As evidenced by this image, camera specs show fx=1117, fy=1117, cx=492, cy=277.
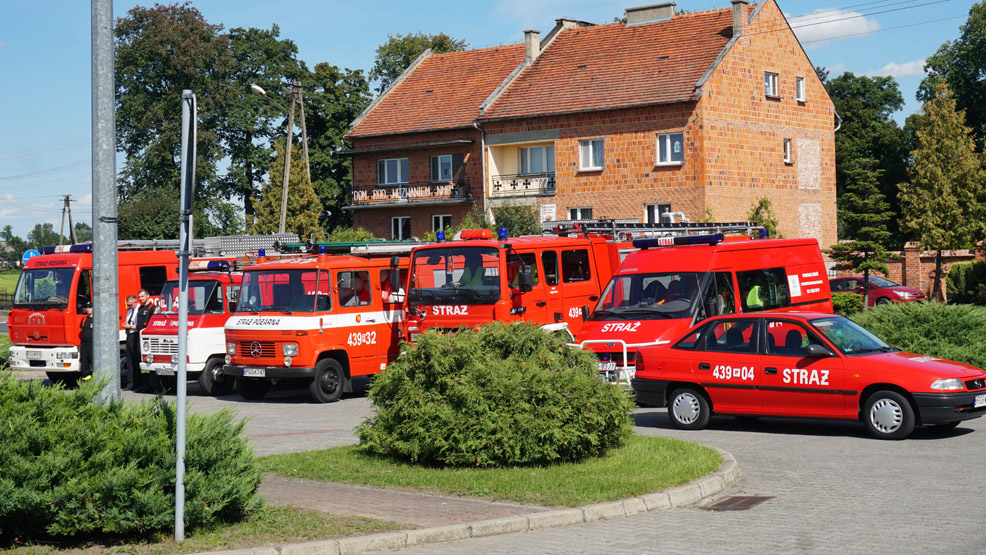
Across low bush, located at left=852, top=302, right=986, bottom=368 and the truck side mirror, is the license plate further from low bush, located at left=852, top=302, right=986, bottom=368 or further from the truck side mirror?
low bush, located at left=852, top=302, right=986, bottom=368

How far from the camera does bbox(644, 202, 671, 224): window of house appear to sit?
4453 centimetres

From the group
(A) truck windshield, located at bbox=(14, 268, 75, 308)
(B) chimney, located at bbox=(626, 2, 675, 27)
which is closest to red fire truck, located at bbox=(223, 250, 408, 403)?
(A) truck windshield, located at bbox=(14, 268, 75, 308)

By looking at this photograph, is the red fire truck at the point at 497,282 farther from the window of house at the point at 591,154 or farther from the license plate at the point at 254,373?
the window of house at the point at 591,154

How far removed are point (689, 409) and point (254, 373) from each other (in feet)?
26.5

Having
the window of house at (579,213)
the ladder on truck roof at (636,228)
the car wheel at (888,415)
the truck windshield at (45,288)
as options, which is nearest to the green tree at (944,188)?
the window of house at (579,213)

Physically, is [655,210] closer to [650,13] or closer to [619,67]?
[619,67]

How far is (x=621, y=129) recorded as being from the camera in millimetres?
45188

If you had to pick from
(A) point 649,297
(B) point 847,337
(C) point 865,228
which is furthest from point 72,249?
(C) point 865,228

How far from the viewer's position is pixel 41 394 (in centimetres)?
846

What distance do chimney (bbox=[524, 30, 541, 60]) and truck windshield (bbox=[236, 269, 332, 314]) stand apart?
109 feet

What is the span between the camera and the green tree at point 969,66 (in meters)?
68.2

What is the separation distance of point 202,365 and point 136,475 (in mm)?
13510

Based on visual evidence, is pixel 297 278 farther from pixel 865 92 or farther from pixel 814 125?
pixel 865 92

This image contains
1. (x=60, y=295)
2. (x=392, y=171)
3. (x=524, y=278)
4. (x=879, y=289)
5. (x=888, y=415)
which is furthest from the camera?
(x=392, y=171)
